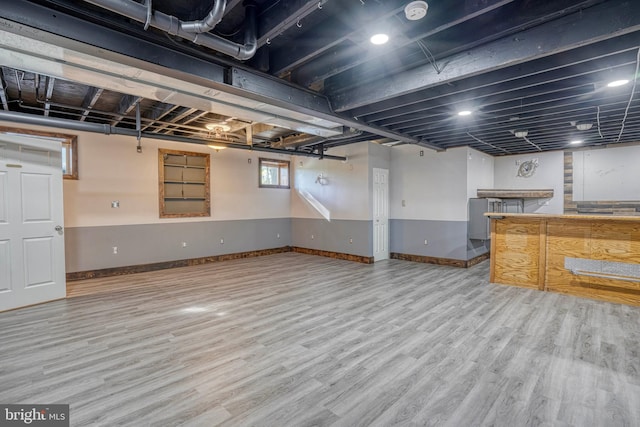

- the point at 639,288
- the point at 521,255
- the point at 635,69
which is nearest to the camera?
the point at 635,69

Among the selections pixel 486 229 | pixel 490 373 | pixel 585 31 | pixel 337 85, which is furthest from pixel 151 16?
pixel 486 229

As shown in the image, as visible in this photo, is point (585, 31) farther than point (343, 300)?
No

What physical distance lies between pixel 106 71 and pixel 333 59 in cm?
196

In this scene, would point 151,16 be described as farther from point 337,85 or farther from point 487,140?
point 487,140

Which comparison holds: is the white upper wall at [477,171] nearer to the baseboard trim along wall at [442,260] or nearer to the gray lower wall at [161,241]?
the baseboard trim along wall at [442,260]

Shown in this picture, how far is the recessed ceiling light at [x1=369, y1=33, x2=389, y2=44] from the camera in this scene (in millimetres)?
2330

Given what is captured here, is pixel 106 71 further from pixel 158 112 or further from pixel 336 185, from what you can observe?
pixel 336 185

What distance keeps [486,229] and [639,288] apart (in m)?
2.64

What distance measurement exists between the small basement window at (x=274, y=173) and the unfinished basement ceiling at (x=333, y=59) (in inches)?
134

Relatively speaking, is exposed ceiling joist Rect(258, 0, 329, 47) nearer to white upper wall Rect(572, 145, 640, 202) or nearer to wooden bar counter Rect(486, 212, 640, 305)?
wooden bar counter Rect(486, 212, 640, 305)

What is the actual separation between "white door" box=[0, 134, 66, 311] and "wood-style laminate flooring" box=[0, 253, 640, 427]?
14.2 inches

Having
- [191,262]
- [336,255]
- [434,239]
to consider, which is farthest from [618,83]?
[191,262]

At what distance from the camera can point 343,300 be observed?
4.30 metres

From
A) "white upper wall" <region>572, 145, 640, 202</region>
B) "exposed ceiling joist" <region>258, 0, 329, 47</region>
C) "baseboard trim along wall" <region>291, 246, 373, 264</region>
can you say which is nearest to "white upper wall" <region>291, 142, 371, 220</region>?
"baseboard trim along wall" <region>291, 246, 373, 264</region>
